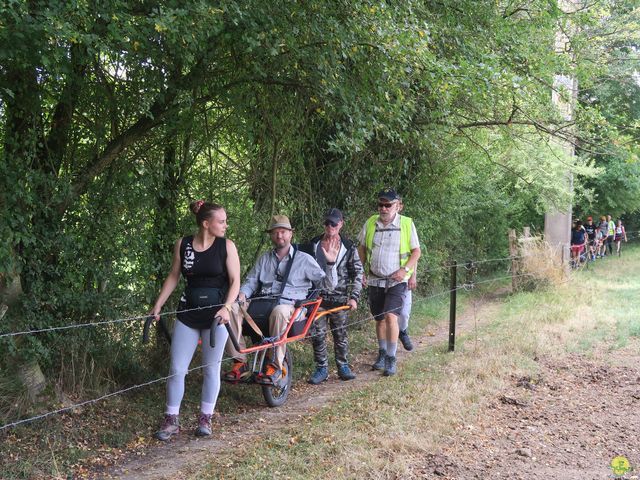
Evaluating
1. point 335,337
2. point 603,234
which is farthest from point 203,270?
point 603,234

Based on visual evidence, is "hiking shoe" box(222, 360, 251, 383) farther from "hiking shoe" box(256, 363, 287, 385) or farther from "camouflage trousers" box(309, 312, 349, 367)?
"camouflage trousers" box(309, 312, 349, 367)

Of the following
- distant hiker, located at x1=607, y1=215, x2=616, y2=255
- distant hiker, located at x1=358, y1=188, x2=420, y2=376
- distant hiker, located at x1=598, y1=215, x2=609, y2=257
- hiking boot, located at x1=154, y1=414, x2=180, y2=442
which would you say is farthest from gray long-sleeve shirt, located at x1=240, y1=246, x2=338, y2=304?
distant hiker, located at x1=607, y1=215, x2=616, y2=255

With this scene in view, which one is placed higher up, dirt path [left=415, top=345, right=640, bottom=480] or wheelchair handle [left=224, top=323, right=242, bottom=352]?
wheelchair handle [left=224, top=323, right=242, bottom=352]

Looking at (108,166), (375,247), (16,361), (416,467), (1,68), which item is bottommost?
(416,467)

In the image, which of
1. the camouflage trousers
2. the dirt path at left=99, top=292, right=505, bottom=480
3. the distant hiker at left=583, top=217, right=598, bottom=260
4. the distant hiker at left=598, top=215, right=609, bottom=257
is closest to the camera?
the dirt path at left=99, top=292, right=505, bottom=480

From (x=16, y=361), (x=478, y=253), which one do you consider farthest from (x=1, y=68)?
(x=478, y=253)

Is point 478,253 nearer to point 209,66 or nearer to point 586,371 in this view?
point 586,371

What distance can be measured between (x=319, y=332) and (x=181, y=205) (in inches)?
75.5

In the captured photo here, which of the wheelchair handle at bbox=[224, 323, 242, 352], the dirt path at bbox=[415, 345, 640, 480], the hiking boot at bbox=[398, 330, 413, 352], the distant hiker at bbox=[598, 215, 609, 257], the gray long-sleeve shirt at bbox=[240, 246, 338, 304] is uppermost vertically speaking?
the distant hiker at bbox=[598, 215, 609, 257]

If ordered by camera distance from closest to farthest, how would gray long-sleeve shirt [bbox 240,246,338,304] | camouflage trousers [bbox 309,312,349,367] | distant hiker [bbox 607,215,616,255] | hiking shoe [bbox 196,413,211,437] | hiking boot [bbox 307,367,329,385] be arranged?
1. hiking shoe [bbox 196,413,211,437]
2. gray long-sleeve shirt [bbox 240,246,338,304]
3. camouflage trousers [bbox 309,312,349,367]
4. hiking boot [bbox 307,367,329,385]
5. distant hiker [bbox 607,215,616,255]

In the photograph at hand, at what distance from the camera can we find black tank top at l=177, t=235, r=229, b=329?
5.19 m

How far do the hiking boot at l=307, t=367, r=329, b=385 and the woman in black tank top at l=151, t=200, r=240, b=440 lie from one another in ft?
6.07

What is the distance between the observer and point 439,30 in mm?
6895

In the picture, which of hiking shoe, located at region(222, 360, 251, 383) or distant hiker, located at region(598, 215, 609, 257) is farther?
distant hiker, located at region(598, 215, 609, 257)
